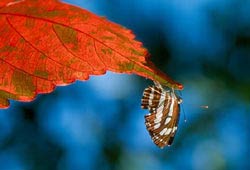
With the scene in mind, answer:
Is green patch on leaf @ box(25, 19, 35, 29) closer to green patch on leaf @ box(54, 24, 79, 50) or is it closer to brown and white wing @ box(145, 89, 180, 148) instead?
green patch on leaf @ box(54, 24, 79, 50)

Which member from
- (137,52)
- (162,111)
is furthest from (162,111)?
(137,52)

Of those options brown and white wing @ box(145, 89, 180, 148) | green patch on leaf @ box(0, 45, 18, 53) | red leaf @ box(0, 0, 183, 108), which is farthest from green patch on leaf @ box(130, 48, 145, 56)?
brown and white wing @ box(145, 89, 180, 148)

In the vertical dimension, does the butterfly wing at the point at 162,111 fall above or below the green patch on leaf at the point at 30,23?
above

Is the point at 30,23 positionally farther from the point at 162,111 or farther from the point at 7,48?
the point at 162,111

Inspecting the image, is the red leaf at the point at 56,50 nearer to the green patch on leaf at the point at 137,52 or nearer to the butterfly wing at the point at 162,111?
the green patch on leaf at the point at 137,52

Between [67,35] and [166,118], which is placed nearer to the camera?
[67,35]

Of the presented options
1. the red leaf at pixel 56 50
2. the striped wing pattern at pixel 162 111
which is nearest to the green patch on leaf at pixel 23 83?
the red leaf at pixel 56 50

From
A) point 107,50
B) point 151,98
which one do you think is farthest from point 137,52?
point 151,98
